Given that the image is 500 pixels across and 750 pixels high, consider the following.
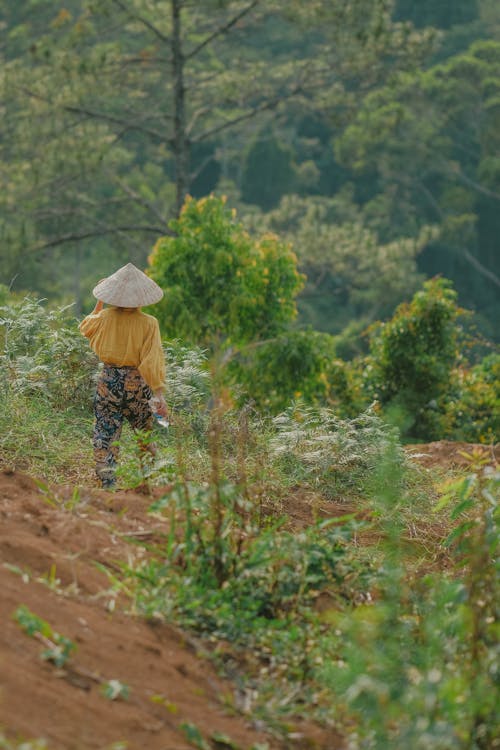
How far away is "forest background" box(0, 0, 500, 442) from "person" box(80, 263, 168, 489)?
2911mm

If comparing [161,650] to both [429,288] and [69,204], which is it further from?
[69,204]

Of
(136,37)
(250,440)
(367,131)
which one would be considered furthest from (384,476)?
(136,37)

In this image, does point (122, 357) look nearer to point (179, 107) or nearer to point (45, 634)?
point (45, 634)

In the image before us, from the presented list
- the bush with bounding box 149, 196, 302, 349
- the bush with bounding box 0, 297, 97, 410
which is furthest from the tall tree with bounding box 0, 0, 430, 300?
the bush with bounding box 0, 297, 97, 410

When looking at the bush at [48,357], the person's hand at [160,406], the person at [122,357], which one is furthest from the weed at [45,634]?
the bush at [48,357]

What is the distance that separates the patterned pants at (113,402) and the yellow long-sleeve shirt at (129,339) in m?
0.08

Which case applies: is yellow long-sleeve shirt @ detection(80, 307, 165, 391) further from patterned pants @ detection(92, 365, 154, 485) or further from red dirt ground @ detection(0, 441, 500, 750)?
red dirt ground @ detection(0, 441, 500, 750)

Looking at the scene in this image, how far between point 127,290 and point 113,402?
551 millimetres

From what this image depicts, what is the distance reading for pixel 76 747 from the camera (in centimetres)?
272

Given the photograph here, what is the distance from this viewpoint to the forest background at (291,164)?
1344cm

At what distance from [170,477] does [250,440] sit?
25.8 inches

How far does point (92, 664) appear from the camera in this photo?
3148 mm

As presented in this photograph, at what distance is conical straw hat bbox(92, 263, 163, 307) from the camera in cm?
541

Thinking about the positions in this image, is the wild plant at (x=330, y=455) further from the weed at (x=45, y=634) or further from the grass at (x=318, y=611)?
the weed at (x=45, y=634)
